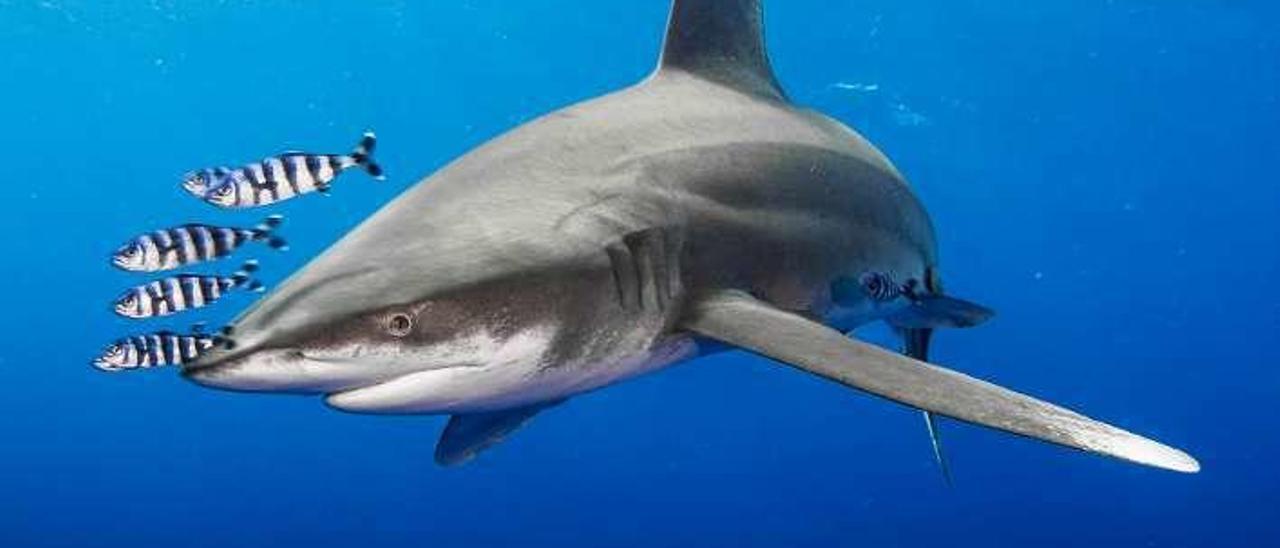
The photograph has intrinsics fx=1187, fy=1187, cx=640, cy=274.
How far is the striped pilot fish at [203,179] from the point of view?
5707 millimetres

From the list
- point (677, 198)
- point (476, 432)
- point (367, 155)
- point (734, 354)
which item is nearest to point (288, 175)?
point (367, 155)

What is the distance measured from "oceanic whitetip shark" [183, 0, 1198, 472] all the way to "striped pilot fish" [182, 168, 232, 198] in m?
2.00

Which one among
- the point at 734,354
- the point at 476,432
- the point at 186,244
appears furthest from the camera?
the point at 734,354

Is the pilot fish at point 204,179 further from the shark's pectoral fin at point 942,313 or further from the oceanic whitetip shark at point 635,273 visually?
the shark's pectoral fin at point 942,313

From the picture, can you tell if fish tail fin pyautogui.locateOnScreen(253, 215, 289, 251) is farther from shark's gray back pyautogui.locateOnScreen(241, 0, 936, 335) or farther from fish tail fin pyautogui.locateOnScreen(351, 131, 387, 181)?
shark's gray back pyautogui.locateOnScreen(241, 0, 936, 335)

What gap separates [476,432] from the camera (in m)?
4.51

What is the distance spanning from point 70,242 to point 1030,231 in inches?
1886

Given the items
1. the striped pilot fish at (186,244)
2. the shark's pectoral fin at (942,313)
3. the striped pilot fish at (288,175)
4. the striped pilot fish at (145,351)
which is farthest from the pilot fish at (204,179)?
the shark's pectoral fin at (942,313)

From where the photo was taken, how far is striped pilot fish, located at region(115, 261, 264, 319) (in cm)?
552

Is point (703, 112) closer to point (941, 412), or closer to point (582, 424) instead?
point (941, 412)

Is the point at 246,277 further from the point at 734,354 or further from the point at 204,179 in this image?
the point at 734,354

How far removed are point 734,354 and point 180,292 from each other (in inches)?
1059

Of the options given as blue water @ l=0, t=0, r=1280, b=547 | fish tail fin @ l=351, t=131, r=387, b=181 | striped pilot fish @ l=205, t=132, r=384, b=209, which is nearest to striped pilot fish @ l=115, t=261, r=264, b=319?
striped pilot fish @ l=205, t=132, r=384, b=209

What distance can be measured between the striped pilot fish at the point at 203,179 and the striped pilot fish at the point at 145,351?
2.74 ft
